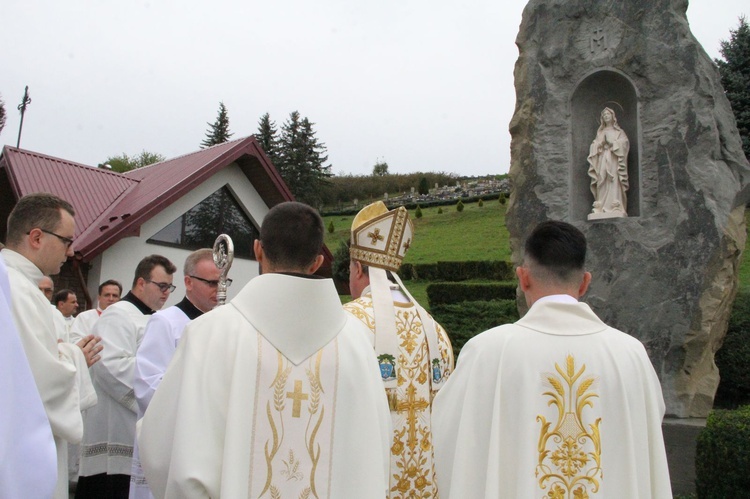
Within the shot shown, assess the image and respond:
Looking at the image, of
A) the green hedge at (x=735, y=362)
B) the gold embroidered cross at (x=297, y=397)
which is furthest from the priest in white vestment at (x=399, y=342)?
the green hedge at (x=735, y=362)

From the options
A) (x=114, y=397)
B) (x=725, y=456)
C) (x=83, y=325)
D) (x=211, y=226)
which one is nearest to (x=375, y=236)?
(x=114, y=397)

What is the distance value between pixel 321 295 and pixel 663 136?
22.0 ft

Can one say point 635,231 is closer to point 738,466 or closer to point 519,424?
point 738,466

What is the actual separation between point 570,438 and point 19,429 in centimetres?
208

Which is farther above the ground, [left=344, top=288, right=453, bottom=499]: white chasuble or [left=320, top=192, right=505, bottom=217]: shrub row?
[left=320, top=192, right=505, bottom=217]: shrub row

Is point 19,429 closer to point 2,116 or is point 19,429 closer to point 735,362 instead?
point 735,362

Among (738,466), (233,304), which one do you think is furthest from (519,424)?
(738,466)

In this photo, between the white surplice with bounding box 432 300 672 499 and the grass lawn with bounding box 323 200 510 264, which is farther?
the grass lawn with bounding box 323 200 510 264

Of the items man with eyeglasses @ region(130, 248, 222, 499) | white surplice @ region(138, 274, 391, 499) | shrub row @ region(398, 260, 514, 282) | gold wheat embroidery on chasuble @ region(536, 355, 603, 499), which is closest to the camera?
white surplice @ region(138, 274, 391, 499)

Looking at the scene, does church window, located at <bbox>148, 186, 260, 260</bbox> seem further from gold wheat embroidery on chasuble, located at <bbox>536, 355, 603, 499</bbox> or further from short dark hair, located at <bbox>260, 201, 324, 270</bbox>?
gold wheat embroidery on chasuble, located at <bbox>536, 355, 603, 499</bbox>

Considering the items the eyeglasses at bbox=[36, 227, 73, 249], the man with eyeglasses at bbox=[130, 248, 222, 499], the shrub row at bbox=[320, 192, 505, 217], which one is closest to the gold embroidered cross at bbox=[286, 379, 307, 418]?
the eyeglasses at bbox=[36, 227, 73, 249]

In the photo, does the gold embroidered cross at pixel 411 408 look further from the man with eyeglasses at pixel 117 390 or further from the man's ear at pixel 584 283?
the man with eyeglasses at pixel 117 390

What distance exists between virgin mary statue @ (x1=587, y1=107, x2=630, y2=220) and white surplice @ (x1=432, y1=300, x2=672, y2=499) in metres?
5.78

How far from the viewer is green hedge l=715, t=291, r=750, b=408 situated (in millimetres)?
9617
